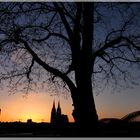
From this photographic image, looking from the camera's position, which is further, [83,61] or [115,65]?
[115,65]

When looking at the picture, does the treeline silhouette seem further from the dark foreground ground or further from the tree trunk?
the tree trunk

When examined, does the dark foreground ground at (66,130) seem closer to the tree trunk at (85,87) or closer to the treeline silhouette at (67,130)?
the treeline silhouette at (67,130)

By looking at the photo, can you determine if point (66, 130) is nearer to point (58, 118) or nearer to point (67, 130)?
point (67, 130)

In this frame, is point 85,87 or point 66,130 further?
point 85,87

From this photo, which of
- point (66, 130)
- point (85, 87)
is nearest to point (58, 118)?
point (66, 130)

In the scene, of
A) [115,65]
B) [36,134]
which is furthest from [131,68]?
[36,134]

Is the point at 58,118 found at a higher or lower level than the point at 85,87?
lower

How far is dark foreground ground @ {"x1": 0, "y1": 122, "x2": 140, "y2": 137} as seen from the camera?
5.56m

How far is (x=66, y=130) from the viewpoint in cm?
584

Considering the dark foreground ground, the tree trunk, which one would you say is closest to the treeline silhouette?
the dark foreground ground

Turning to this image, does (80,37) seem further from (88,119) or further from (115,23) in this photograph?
(88,119)

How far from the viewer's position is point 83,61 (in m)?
6.12

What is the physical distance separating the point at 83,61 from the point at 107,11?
3.24 feet

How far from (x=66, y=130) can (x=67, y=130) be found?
15 millimetres
